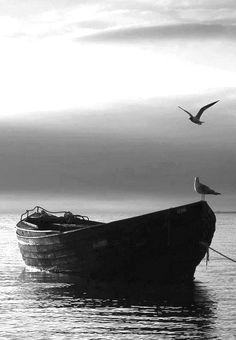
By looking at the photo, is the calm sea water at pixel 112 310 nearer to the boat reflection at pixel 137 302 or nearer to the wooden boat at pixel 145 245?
the boat reflection at pixel 137 302

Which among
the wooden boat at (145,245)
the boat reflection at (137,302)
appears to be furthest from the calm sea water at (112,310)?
the wooden boat at (145,245)

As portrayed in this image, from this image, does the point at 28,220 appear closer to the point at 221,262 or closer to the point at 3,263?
the point at 3,263

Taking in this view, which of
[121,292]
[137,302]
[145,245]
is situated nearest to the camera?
[137,302]

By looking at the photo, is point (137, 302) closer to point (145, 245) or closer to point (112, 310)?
point (112, 310)

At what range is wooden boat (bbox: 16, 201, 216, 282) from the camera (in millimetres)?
30891

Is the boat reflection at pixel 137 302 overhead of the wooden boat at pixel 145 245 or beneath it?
beneath

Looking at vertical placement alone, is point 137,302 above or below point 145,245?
below

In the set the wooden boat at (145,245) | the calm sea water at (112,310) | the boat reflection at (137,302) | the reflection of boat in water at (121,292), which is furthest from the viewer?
the wooden boat at (145,245)

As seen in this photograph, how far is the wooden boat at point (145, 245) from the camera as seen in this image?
30891 mm

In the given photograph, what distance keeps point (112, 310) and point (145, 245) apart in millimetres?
5268

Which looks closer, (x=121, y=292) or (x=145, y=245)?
(x=121, y=292)

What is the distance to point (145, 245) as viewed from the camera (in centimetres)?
3109

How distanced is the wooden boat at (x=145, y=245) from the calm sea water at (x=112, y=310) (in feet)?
2.13

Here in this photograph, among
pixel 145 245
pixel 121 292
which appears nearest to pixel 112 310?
pixel 121 292
